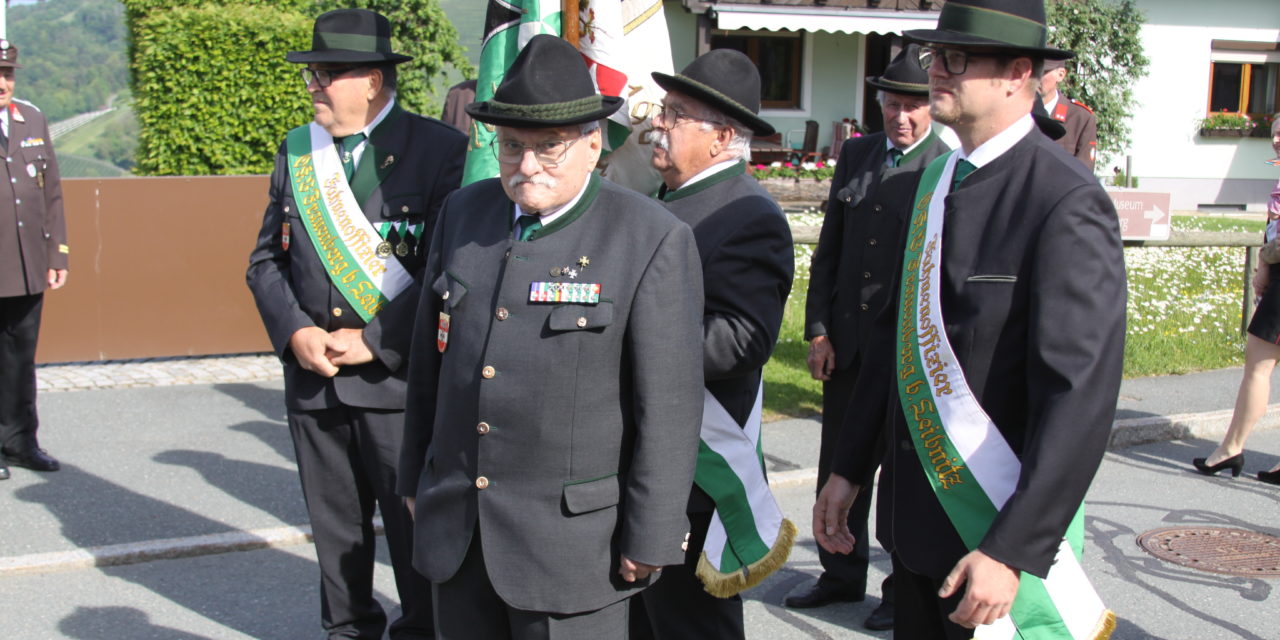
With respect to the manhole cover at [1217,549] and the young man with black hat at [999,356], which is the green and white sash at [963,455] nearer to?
the young man with black hat at [999,356]

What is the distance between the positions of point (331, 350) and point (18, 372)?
11.5ft

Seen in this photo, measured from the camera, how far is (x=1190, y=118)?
23812 mm


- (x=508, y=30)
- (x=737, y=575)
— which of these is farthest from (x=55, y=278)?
(x=737, y=575)

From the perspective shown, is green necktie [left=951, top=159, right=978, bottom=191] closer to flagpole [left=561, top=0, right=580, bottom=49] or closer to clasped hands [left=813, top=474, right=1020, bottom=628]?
clasped hands [left=813, top=474, right=1020, bottom=628]

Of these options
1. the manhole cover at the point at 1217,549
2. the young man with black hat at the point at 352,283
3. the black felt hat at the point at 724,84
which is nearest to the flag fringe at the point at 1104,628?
the black felt hat at the point at 724,84

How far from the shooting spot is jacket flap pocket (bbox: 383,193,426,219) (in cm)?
399

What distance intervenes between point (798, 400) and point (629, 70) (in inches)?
157

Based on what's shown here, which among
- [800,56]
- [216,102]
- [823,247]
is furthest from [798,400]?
[800,56]

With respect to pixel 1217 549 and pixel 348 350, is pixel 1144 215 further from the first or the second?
pixel 348 350

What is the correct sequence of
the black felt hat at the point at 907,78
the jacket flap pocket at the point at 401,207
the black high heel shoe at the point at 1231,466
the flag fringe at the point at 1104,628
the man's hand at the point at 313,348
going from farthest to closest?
the black high heel shoe at the point at 1231,466 < the black felt hat at the point at 907,78 < the jacket flap pocket at the point at 401,207 < the man's hand at the point at 313,348 < the flag fringe at the point at 1104,628

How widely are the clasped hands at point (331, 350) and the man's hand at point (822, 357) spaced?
1848 mm

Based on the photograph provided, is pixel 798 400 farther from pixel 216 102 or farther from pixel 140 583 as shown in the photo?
pixel 216 102

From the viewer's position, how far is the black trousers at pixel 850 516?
187 inches

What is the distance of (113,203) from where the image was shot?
29.3 feet
